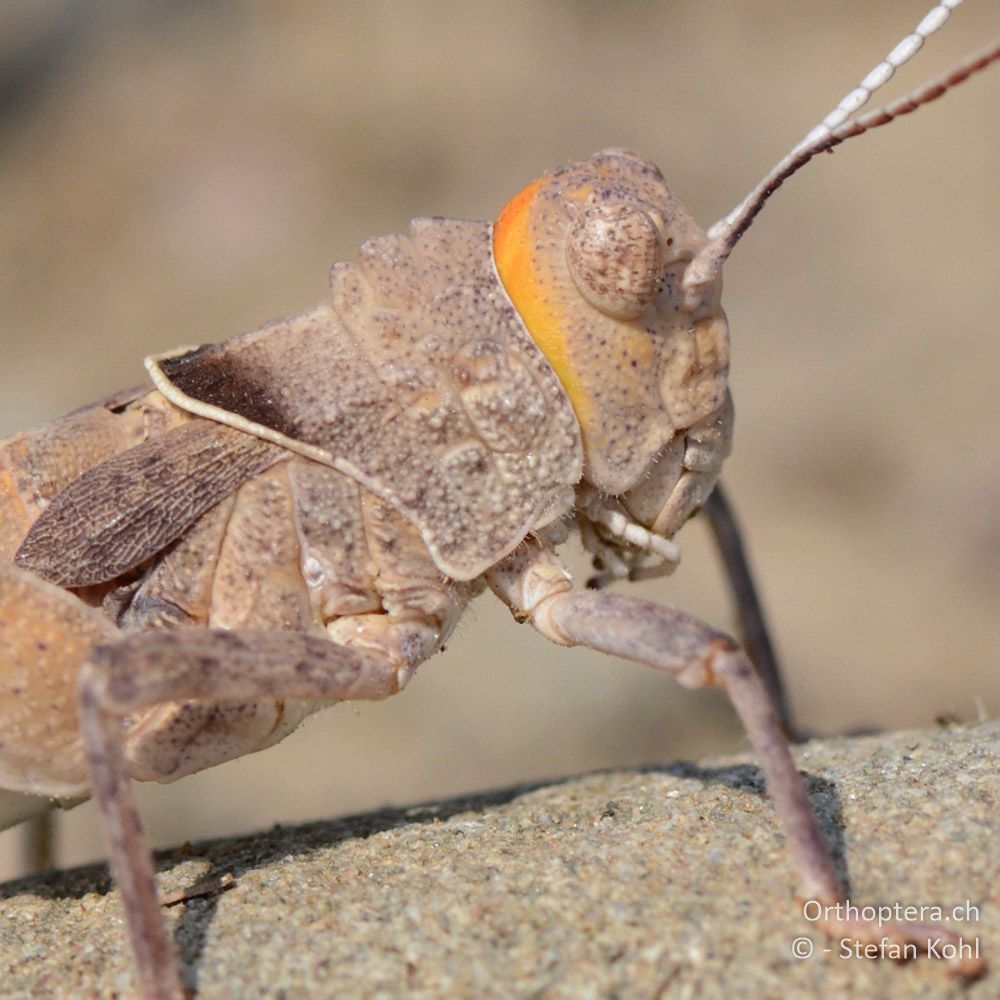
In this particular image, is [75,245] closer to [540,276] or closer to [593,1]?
[593,1]

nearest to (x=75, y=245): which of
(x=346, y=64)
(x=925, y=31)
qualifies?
(x=346, y=64)

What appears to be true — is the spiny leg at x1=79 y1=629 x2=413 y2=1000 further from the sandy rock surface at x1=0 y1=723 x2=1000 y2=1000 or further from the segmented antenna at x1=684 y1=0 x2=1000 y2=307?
the segmented antenna at x1=684 y1=0 x2=1000 y2=307

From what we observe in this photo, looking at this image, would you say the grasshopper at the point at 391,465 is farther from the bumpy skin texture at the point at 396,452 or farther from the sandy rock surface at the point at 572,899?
the sandy rock surface at the point at 572,899

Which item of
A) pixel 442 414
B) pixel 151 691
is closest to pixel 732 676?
pixel 442 414

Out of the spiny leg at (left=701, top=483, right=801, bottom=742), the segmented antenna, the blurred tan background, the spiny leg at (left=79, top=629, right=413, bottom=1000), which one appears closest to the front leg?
the spiny leg at (left=79, top=629, right=413, bottom=1000)

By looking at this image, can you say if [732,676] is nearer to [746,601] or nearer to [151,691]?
[151,691]

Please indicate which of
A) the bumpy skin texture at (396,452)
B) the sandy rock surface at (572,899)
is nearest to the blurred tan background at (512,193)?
the sandy rock surface at (572,899)
